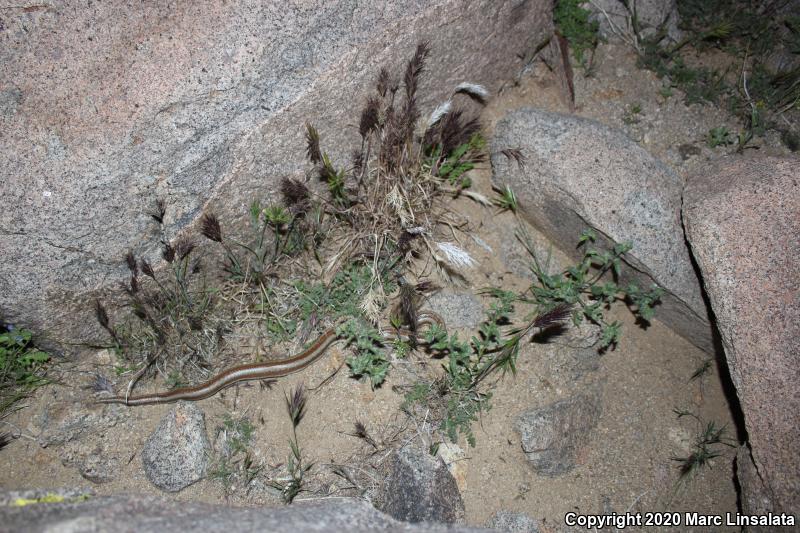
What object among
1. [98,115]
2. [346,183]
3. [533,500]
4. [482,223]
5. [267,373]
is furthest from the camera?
[482,223]

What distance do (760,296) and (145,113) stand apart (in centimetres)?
338

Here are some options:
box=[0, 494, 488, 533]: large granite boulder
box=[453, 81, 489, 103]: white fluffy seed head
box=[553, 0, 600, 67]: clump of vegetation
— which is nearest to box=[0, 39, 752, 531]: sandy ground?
box=[0, 494, 488, 533]: large granite boulder

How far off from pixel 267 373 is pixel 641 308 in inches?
90.9

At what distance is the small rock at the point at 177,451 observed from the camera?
3045mm

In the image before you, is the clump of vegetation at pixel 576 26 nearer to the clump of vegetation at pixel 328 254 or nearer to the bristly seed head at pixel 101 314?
the clump of vegetation at pixel 328 254

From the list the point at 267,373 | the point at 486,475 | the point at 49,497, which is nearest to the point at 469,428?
the point at 486,475

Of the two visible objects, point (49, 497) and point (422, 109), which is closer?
point (49, 497)

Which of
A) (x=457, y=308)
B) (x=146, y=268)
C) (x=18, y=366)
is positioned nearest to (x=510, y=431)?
Answer: (x=457, y=308)

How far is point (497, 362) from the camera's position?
3.26m

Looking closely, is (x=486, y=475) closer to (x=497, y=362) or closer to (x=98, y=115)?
(x=497, y=362)

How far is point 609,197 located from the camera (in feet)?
11.7

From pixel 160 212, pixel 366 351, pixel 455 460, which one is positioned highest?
pixel 160 212

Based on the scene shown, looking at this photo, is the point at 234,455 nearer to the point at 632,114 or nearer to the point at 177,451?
the point at 177,451

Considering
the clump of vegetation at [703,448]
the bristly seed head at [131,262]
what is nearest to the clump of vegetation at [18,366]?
the bristly seed head at [131,262]
